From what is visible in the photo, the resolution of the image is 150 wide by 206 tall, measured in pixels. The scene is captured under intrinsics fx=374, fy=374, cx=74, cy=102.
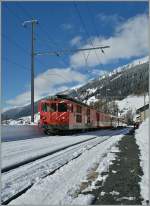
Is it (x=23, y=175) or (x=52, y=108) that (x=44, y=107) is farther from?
(x=23, y=175)

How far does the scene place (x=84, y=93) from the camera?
49812 mm

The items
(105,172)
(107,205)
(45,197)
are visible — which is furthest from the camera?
(105,172)

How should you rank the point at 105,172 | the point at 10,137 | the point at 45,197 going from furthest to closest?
the point at 10,137, the point at 105,172, the point at 45,197

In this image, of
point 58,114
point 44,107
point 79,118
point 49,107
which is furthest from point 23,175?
point 79,118

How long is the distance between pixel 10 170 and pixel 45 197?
3.46 m

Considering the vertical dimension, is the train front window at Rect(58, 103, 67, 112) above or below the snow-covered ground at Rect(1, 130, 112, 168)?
above

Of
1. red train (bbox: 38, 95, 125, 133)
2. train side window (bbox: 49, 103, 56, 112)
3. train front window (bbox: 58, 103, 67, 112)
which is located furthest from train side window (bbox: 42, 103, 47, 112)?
train front window (bbox: 58, 103, 67, 112)

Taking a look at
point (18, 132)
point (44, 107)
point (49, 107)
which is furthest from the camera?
point (44, 107)

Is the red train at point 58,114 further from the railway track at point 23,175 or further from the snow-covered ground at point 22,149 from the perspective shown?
the railway track at point 23,175

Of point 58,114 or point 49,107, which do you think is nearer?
point 58,114

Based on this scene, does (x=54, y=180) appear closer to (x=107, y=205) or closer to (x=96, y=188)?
(x=96, y=188)

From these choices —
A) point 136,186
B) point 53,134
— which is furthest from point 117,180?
point 53,134

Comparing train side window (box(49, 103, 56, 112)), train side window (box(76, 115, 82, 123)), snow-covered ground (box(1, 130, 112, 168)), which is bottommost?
snow-covered ground (box(1, 130, 112, 168))

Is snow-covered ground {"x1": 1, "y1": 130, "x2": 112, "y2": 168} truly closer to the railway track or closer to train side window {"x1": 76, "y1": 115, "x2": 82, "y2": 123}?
the railway track
